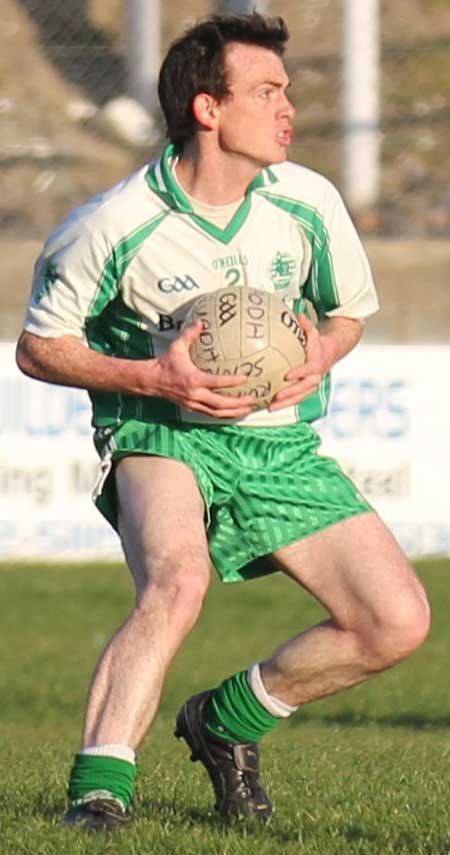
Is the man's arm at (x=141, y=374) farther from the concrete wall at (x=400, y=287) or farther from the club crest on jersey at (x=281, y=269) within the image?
the concrete wall at (x=400, y=287)

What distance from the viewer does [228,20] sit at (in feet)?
19.7

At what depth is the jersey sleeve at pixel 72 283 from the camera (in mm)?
5816

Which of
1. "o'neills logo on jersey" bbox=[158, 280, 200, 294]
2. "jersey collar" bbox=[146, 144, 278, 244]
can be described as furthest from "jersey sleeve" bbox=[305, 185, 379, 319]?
"o'neills logo on jersey" bbox=[158, 280, 200, 294]

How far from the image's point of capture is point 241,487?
5906 millimetres

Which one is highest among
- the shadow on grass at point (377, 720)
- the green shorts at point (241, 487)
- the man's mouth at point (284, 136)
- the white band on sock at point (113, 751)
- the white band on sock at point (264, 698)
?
the man's mouth at point (284, 136)

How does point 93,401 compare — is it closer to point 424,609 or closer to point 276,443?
point 276,443

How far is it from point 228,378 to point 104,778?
1067mm

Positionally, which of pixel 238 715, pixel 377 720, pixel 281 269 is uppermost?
pixel 281 269

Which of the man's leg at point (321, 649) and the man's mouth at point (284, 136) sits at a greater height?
the man's mouth at point (284, 136)

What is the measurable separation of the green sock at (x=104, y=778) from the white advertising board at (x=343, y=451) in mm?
8732

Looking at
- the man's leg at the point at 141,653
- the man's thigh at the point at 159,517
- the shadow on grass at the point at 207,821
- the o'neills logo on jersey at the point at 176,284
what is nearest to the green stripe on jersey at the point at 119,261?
the o'neills logo on jersey at the point at 176,284

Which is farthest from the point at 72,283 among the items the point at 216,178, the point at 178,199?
the point at 216,178

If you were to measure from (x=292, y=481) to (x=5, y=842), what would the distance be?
49.5 inches

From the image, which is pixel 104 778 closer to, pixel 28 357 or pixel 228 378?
pixel 228 378
